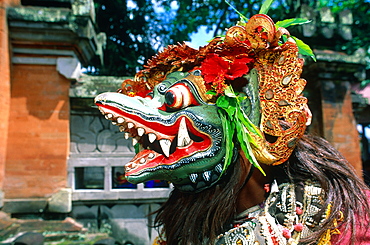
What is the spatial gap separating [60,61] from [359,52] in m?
4.18

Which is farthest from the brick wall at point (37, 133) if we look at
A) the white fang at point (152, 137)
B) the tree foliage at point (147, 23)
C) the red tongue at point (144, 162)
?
→ the tree foliage at point (147, 23)

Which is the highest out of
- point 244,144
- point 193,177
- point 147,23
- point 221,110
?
point 147,23

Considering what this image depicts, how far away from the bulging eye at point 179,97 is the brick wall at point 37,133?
284 cm

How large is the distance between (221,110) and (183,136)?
0.73ft

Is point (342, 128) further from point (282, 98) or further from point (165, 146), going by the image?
point (165, 146)

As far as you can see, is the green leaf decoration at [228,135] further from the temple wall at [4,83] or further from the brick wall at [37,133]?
the temple wall at [4,83]

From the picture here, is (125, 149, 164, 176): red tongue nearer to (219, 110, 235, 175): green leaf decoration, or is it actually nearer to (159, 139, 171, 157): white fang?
(159, 139, 171, 157): white fang

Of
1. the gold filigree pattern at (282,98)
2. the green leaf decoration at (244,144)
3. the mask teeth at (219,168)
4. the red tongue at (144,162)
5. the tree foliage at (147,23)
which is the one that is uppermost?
the tree foliage at (147,23)

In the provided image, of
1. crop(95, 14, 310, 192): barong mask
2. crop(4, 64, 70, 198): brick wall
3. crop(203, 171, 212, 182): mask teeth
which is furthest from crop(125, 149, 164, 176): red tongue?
crop(4, 64, 70, 198): brick wall

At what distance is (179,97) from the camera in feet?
5.04

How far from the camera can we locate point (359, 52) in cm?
462

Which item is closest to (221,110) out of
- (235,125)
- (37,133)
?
(235,125)

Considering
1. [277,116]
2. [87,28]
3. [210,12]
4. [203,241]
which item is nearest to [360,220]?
[277,116]

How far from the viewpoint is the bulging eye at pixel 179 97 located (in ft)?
5.03
